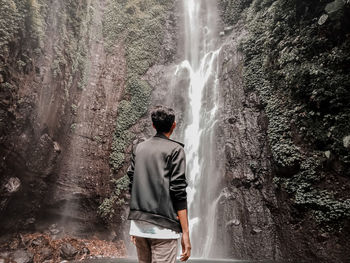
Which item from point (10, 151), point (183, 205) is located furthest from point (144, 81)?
point (183, 205)

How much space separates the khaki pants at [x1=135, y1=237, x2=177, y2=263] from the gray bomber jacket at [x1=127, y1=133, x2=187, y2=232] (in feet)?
0.41

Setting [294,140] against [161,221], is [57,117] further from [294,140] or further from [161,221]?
[161,221]

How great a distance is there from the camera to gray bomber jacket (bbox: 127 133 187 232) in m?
1.94

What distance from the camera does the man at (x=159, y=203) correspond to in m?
1.90

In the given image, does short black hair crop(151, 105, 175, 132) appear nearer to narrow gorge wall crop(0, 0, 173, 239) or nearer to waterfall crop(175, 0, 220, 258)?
narrow gorge wall crop(0, 0, 173, 239)

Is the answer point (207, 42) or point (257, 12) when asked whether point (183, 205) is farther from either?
point (207, 42)

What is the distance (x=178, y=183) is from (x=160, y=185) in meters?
0.15

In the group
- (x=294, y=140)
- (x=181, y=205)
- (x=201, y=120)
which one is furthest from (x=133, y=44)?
(x=181, y=205)

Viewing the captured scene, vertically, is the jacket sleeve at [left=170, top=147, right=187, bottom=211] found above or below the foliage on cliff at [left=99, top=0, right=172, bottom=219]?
below

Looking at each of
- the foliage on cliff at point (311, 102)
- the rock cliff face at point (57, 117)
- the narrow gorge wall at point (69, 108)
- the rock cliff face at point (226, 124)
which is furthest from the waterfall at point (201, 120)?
the rock cliff face at point (57, 117)

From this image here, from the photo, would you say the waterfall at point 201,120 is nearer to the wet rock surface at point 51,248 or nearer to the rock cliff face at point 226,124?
the rock cliff face at point 226,124

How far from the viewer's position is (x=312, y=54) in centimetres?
764

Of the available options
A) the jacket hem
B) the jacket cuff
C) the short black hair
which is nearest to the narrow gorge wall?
the short black hair

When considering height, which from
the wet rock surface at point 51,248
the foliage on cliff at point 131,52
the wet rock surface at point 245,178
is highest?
the foliage on cliff at point 131,52
